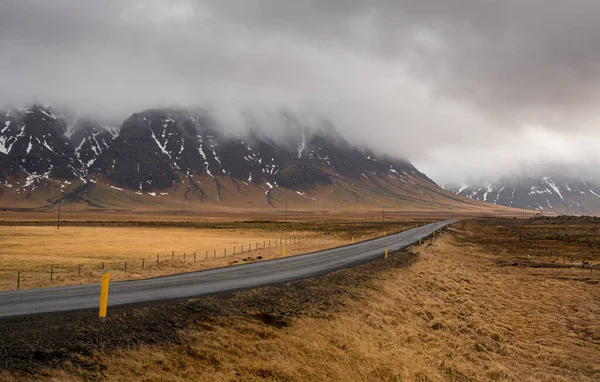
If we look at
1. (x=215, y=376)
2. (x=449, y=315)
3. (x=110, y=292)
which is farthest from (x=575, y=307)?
(x=110, y=292)

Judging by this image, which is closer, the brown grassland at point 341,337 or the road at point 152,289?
the brown grassland at point 341,337

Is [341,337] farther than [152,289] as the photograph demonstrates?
No

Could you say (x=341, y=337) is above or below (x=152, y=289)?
above

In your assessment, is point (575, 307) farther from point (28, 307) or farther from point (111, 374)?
point (28, 307)

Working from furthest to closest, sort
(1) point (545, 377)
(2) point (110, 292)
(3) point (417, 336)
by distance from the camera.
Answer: (2) point (110, 292)
(3) point (417, 336)
(1) point (545, 377)

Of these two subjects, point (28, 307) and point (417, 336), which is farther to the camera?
point (417, 336)

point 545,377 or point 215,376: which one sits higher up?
point 215,376

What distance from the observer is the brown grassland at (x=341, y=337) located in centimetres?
1067

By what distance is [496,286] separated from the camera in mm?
33062

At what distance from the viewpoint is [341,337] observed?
15195mm

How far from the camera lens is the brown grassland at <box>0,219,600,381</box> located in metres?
10.7

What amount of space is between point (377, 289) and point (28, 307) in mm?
16771

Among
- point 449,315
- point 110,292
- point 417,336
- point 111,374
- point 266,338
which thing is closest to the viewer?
point 111,374

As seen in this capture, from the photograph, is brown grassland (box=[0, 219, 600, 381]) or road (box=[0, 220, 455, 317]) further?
road (box=[0, 220, 455, 317])
